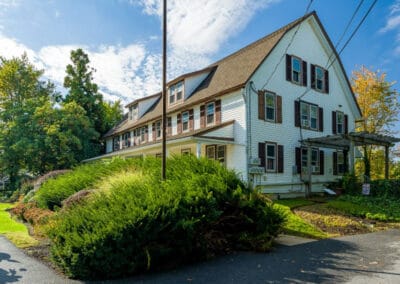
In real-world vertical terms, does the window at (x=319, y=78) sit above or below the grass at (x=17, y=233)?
above

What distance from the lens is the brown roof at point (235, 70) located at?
15.6 m

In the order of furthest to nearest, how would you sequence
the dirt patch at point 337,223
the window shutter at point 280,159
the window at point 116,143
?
the window at point 116,143 < the window shutter at point 280,159 < the dirt patch at point 337,223

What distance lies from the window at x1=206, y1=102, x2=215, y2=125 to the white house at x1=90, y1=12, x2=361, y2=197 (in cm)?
6

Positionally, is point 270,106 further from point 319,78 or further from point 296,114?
point 319,78

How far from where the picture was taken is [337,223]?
970 centimetres

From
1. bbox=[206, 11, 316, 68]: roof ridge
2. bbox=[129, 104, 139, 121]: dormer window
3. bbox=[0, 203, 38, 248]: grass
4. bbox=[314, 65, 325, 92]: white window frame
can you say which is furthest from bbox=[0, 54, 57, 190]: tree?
bbox=[314, 65, 325, 92]: white window frame

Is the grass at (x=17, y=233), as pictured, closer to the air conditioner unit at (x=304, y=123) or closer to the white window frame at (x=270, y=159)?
the white window frame at (x=270, y=159)

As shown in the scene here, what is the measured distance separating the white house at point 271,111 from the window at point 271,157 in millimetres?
53

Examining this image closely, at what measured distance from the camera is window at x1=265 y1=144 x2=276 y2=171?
614 inches

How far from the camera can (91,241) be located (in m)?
4.72

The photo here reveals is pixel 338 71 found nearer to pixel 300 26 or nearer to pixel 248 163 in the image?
pixel 300 26

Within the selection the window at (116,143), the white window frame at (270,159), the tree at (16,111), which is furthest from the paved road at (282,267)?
the window at (116,143)

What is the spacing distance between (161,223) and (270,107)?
39.8 feet

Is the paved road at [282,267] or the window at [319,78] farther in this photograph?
the window at [319,78]
